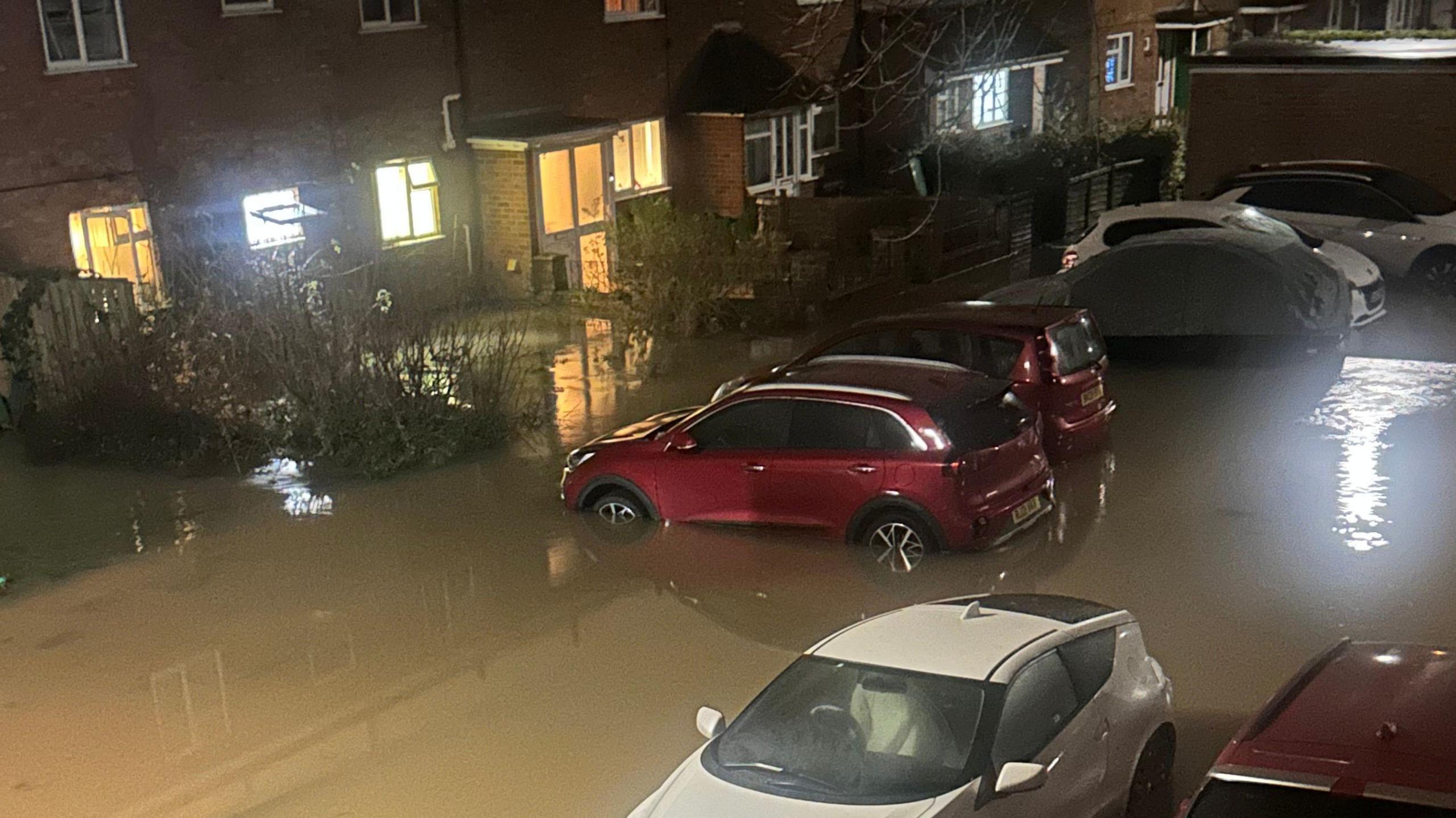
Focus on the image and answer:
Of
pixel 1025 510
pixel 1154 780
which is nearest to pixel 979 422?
pixel 1025 510

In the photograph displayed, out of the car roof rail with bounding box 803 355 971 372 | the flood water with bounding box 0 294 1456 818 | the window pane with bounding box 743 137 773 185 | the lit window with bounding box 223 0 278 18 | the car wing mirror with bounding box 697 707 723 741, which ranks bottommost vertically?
the flood water with bounding box 0 294 1456 818

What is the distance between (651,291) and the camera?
20.2m

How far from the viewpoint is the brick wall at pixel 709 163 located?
2662 cm

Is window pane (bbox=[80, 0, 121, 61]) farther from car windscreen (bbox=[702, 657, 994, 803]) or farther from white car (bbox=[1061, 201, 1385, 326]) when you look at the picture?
car windscreen (bbox=[702, 657, 994, 803])

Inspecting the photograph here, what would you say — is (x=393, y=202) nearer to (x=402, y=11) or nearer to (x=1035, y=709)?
(x=402, y=11)

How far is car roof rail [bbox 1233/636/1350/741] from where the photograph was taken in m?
5.88

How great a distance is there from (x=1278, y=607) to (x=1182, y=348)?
7426mm

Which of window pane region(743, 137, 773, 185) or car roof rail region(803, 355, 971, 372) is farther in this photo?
window pane region(743, 137, 773, 185)

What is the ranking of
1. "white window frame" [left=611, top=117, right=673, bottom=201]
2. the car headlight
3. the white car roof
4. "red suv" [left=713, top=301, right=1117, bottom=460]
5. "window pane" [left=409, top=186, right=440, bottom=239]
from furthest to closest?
"white window frame" [left=611, top=117, right=673, bottom=201]
"window pane" [left=409, top=186, right=440, bottom=239]
"red suv" [left=713, top=301, right=1117, bottom=460]
the car headlight
the white car roof

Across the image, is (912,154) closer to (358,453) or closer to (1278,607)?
(358,453)

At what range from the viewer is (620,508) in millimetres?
13117

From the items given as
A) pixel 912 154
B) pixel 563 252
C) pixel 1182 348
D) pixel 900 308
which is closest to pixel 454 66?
pixel 563 252

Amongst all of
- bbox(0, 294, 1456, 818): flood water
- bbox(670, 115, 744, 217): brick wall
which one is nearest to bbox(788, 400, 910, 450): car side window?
bbox(0, 294, 1456, 818): flood water

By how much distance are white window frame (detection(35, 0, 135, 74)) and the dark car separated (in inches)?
444
